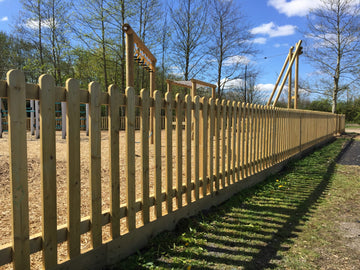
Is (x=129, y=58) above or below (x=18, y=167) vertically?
above

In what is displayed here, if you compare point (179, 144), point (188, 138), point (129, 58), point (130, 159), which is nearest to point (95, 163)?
point (130, 159)

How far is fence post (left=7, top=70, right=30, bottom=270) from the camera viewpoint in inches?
61.5

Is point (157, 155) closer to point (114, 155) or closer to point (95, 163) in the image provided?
point (114, 155)

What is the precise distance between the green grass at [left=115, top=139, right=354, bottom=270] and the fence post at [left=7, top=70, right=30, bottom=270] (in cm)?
81

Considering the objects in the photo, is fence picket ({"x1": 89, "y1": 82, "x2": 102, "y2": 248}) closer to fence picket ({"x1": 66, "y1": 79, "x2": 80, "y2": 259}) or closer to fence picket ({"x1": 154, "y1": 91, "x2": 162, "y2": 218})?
fence picket ({"x1": 66, "y1": 79, "x2": 80, "y2": 259})

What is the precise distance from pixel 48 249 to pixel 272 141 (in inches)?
199

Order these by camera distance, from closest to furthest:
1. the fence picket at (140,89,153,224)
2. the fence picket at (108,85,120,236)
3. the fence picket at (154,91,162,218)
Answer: the fence picket at (108,85,120,236)
the fence picket at (140,89,153,224)
the fence picket at (154,91,162,218)

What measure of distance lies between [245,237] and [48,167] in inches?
80.6

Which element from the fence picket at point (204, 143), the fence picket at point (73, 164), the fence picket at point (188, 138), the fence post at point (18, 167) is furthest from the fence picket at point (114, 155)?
the fence picket at point (204, 143)

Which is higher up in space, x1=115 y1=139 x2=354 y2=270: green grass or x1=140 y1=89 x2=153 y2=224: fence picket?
x1=140 y1=89 x2=153 y2=224: fence picket

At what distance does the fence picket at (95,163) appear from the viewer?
2.00m

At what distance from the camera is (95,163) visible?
80.4 inches

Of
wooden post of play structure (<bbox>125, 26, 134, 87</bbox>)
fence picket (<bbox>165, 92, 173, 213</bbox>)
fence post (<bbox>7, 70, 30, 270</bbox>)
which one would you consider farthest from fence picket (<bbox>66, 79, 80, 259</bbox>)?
wooden post of play structure (<bbox>125, 26, 134, 87</bbox>)

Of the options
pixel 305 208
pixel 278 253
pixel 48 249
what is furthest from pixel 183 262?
pixel 305 208
